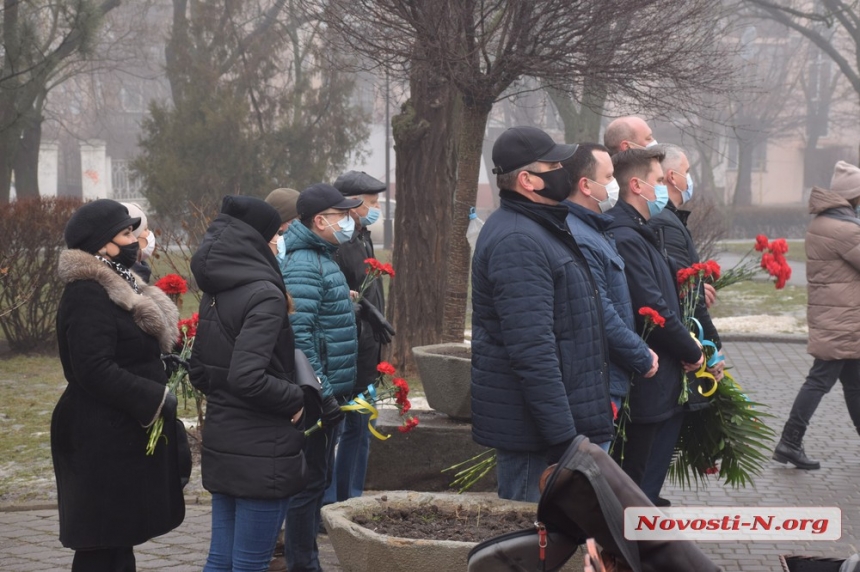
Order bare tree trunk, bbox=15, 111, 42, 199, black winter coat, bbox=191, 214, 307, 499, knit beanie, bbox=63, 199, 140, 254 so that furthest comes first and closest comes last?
bare tree trunk, bbox=15, 111, 42, 199
knit beanie, bbox=63, 199, 140, 254
black winter coat, bbox=191, 214, 307, 499

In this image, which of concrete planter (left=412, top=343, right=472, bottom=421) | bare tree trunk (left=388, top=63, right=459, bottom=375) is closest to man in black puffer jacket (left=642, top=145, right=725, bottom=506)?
concrete planter (left=412, top=343, right=472, bottom=421)

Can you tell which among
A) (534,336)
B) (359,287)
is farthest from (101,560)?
(359,287)

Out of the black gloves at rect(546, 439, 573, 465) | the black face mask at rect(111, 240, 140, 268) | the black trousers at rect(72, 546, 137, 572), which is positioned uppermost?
the black face mask at rect(111, 240, 140, 268)

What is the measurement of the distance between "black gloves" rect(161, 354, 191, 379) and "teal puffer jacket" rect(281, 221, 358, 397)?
55cm

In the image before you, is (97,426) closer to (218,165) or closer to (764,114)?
(218,165)

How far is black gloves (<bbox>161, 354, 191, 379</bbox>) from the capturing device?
5.25 metres

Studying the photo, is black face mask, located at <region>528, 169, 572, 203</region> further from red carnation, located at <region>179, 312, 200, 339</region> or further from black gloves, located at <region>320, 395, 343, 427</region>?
red carnation, located at <region>179, 312, 200, 339</region>

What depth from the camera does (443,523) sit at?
452cm

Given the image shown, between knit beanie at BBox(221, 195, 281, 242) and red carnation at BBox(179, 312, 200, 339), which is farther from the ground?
knit beanie at BBox(221, 195, 281, 242)

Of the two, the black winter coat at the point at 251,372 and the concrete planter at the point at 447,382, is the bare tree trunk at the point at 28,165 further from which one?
the black winter coat at the point at 251,372

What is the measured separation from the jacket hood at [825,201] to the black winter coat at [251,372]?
5.00m

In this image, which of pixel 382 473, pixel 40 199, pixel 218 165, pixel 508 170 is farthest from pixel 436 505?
pixel 218 165

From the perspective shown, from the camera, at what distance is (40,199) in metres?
13.1

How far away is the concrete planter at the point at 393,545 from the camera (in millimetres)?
4051
